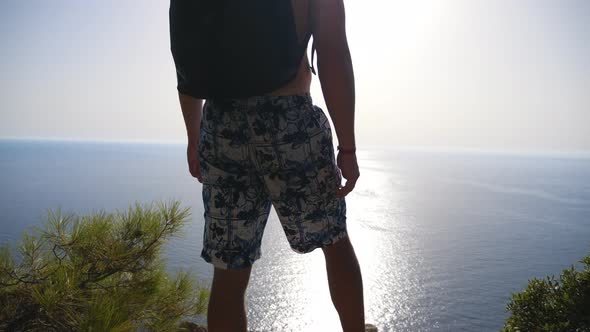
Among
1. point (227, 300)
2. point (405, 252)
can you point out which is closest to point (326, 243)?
point (227, 300)

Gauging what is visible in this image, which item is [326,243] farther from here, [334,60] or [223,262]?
[334,60]

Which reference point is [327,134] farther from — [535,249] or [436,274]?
[535,249]

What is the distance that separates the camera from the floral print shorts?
Result: 1283mm

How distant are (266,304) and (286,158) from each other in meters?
42.8

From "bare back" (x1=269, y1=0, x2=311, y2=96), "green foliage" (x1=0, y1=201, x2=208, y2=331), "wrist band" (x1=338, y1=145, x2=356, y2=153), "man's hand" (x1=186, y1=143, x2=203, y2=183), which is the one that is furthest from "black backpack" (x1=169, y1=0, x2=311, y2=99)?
"green foliage" (x1=0, y1=201, x2=208, y2=331)

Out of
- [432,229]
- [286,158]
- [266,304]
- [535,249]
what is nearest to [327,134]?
[286,158]

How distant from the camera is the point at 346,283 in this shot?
1477 mm

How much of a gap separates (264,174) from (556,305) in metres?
3.71

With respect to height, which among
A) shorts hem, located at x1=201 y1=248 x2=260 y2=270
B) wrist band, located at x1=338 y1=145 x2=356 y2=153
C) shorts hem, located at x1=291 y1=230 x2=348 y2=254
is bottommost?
shorts hem, located at x1=201 y1=248 x2=260 y2=270

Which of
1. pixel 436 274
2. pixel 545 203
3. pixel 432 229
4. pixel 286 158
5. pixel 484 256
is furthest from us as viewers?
pixel 545 203

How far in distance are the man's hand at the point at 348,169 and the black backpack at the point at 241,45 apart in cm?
41

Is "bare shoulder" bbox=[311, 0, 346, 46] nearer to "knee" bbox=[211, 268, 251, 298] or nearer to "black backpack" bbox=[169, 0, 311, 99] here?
"black backpack" bbox=[169, 0, 311, 99]

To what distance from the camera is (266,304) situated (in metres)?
40.4

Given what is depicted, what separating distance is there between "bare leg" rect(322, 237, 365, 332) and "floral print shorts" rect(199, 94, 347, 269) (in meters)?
0.09
